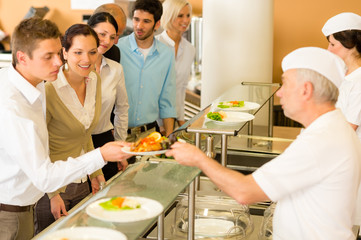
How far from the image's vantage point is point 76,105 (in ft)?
8.21

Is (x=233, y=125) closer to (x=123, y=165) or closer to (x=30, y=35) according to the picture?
(x=123, y=165)

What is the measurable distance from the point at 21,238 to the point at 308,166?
3.84 feet

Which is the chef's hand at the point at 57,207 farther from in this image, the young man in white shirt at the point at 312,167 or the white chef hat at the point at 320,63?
the white chef hat at the point at 320,63

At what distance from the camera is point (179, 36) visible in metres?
4.09

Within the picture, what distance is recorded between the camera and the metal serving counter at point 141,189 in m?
1.43

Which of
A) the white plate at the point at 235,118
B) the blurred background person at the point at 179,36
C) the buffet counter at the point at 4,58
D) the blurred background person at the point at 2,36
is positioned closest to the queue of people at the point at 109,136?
the white plate at the point at 235,118

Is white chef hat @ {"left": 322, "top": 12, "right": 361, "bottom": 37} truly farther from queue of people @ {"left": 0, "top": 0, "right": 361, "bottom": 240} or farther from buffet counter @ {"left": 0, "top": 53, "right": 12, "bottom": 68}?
buffet counter @ {"left": 0, "top": 53, "right": 12, "bottom": 68}

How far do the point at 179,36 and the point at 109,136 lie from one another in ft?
4.41

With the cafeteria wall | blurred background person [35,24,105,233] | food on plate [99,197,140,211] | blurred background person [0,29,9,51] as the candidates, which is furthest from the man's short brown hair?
blurred background person [0,29,9,51]

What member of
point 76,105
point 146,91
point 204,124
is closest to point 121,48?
point 146,91

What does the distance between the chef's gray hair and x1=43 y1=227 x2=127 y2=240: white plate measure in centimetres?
72

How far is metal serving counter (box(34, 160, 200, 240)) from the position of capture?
4.68 ft

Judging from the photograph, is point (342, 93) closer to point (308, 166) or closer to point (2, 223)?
point (308, 166)

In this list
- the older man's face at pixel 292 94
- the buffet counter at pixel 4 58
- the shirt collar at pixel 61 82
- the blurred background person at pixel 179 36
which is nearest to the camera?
the older man's face at pixel 292 94
